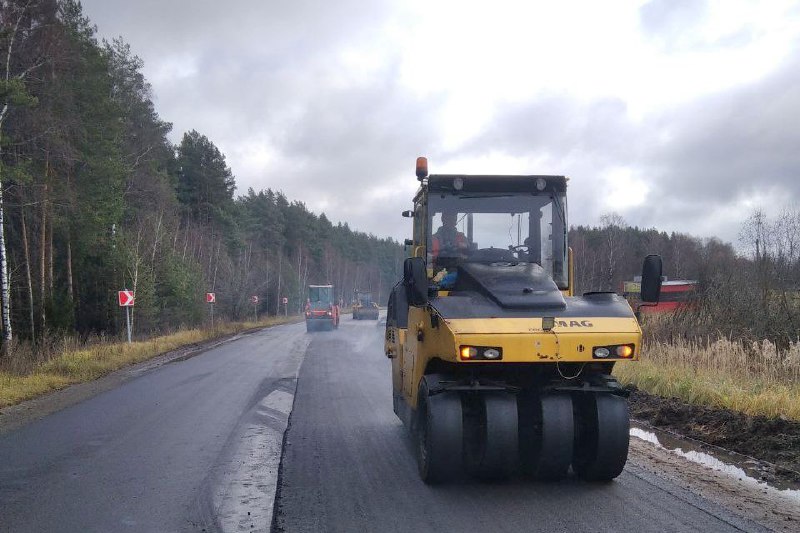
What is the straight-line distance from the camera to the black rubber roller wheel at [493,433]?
5.61 meters

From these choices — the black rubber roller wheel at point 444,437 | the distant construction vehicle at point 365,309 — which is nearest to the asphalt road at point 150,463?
the black rubber roller wheel at point 444,437

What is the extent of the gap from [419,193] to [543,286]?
7.46 feet

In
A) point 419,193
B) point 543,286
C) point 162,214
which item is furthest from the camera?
point 162,214

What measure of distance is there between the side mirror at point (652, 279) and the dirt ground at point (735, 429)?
2143 millimetres

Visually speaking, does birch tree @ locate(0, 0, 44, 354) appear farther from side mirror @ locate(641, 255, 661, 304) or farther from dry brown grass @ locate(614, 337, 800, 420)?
side mirror @ locate(641, 255, 661, 304)

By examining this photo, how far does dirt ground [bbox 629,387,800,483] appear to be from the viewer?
269 inches

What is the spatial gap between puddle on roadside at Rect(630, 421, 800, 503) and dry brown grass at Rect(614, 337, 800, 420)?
129 centimetres

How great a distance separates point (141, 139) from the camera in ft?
119

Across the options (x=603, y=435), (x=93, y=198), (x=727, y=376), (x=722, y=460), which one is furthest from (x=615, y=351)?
(x=93, y=198)

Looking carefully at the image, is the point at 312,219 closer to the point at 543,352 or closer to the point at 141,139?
the point at 141,139

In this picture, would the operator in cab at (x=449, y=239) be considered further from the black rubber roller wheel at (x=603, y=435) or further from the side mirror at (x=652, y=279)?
the black rubber roller wheel at (x=603, y=435)

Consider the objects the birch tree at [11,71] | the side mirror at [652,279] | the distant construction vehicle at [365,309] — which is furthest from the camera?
the distant construction vehicle at [365,309]

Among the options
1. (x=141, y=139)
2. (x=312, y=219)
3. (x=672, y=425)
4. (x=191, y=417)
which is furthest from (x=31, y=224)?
(x=312, y=219)

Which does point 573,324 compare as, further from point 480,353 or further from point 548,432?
point 548,432
